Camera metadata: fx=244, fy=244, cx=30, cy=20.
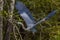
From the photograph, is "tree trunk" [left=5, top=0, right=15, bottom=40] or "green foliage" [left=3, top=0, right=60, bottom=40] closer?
"tree trunk" [left=5, top=0, right=15, bottom=40]

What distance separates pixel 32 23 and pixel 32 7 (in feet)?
2.34

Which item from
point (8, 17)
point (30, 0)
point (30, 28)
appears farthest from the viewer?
point (30, 0)

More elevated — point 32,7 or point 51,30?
point 32,7

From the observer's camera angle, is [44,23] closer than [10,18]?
No

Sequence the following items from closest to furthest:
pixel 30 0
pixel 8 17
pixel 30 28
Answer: pixel 30 28 < pixel 8 17 < pixel 30 0

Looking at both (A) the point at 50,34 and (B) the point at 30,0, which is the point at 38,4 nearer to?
(B) the point at 30,0

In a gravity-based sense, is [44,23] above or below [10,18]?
below

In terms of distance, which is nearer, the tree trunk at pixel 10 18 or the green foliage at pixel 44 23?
the tree trunk at pixel 10 18

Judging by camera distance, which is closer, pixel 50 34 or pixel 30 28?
pixel 30 28

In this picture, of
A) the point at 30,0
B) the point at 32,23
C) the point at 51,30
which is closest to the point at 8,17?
the point at 32,23

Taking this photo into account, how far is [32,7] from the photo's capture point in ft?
8.87

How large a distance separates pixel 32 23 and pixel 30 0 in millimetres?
670

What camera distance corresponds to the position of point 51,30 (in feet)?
8.89

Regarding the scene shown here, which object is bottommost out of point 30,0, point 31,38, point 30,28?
point 31,38
